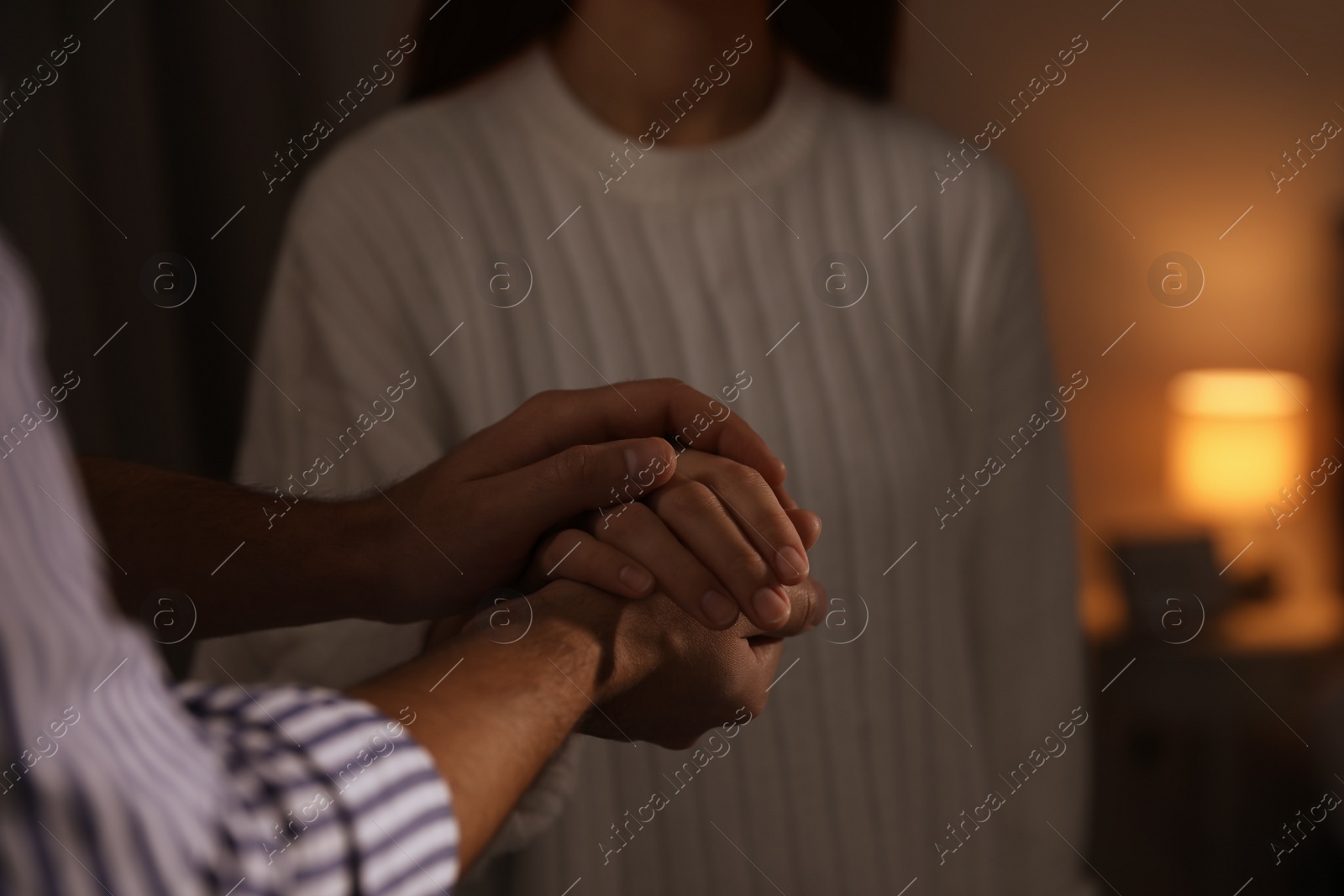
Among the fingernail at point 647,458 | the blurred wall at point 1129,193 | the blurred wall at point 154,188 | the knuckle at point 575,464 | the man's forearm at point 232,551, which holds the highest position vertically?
the blurred wall at point 154,188

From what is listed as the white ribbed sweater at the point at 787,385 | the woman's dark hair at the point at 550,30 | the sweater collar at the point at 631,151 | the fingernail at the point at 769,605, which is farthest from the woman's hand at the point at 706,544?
the woman's dark hair at the point at 550,30

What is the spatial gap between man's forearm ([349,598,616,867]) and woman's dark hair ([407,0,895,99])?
1.31 ft

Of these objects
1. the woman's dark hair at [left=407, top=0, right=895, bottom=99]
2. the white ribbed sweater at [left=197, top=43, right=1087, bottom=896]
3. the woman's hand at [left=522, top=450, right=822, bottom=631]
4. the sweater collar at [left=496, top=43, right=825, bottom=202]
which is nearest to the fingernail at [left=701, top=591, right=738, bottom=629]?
the woman's hand at [left=522, top=450, right=822, bottom=631]

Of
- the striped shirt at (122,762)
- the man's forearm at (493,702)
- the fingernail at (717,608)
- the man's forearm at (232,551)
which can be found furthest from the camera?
the man's forearm at (232,551)

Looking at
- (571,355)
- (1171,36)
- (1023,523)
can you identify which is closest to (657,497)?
(571,355)

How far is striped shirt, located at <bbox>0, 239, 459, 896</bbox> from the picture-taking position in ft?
0.82

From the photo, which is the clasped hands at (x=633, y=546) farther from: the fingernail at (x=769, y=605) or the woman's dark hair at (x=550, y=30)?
the woman's dark hair at (x=550, y=30)

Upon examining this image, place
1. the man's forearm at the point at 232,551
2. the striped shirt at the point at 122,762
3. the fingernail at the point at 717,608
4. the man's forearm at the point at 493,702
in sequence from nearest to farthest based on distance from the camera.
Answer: the striped shirt at the point at 122,762 < the man's forearm at the point at 493,702 < the fingernail at the point at 717,608 < the man's forearm at the point at 232,551

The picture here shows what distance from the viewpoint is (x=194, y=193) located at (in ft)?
2.04

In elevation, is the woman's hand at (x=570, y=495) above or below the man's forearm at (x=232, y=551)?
below

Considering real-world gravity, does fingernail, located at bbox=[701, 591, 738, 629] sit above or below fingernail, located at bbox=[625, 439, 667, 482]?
below

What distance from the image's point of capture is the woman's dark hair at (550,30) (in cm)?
63

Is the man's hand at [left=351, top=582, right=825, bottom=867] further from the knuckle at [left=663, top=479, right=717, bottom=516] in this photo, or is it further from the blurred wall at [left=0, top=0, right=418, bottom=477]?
the blurred wall at [left=0, top=0, right=418, bottom=477]

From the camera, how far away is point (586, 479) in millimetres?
502
